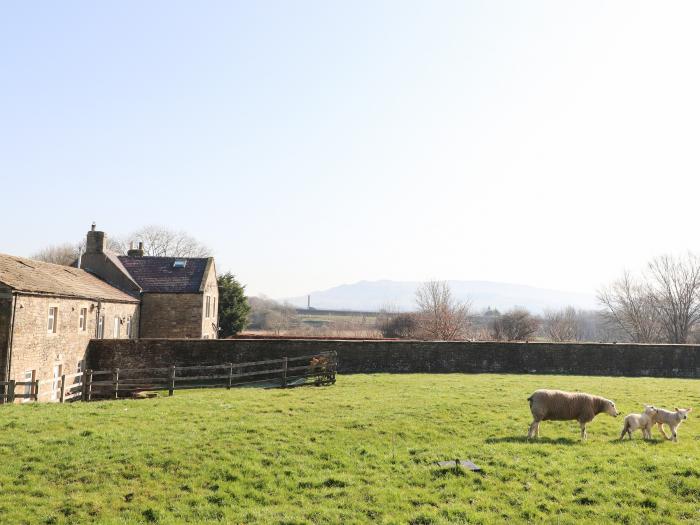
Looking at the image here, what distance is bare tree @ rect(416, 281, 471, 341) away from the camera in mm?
55875

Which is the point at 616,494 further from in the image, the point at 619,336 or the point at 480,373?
the point at 619,336

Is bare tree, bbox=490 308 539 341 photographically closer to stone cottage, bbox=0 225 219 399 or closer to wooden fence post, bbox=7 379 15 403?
stone cottage, bbox=0 225 219 399

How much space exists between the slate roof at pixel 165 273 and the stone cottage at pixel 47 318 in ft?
17.9

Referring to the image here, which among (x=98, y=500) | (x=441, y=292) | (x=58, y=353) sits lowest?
(x=98, y=500)

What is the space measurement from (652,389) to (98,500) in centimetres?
2309

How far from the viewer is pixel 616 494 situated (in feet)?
34.2

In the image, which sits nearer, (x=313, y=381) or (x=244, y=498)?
(x=244, y=498)

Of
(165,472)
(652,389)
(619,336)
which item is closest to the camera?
(165,472)

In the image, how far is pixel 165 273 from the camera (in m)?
41.8

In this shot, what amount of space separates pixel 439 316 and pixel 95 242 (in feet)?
112

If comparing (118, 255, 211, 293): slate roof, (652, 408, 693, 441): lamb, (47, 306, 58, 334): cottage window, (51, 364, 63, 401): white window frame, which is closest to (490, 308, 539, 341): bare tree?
(118, 255, 211, 293): slate roof

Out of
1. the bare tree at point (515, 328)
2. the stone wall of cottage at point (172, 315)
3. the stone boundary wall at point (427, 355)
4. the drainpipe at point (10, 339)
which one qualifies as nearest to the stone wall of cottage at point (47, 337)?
the drainpipe at point (10, 339)

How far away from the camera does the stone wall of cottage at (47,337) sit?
75.5 ft

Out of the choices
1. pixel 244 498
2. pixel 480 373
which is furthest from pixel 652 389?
pixel 244 498
